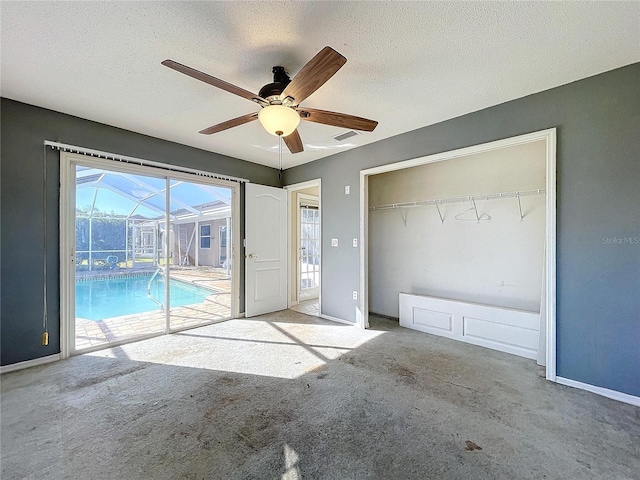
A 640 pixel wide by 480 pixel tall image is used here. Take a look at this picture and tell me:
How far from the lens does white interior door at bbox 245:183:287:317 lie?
4.47m

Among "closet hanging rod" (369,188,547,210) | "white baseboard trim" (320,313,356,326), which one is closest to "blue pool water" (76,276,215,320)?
"white baseboard trim" (320,313,356,326)

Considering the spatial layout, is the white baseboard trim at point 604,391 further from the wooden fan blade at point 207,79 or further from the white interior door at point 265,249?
the white interior door at point 265,249

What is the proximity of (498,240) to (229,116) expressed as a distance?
3.49 m

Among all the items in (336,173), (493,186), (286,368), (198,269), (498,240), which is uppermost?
(336,173)

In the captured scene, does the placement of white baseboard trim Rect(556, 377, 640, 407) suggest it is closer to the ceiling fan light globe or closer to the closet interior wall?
the closet interior wall

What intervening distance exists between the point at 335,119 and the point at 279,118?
0.48 metres

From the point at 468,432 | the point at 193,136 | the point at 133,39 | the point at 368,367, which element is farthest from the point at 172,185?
the point at 468,432

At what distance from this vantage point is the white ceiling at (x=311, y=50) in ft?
5.28

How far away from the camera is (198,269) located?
5637 millimetres

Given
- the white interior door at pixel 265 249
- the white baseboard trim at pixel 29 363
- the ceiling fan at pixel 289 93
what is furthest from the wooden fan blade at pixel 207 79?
the white baseboard trim at pixel 29 363

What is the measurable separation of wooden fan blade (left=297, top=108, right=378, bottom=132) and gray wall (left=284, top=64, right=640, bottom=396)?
1.48 m

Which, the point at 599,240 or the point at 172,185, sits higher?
the point at 172,185

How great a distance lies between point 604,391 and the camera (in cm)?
221

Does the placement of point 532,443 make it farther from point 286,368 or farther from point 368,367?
point 286,368
